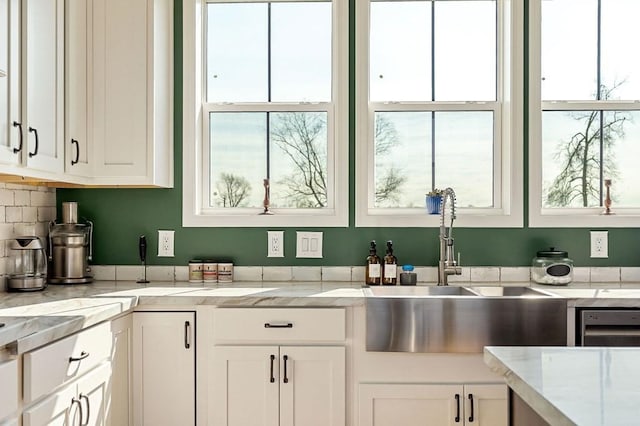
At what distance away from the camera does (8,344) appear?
5.51 ft

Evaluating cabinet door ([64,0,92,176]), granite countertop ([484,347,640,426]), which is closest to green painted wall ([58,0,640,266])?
cabinet door ([64,0,92,176])

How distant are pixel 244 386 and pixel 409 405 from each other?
0.69 meters

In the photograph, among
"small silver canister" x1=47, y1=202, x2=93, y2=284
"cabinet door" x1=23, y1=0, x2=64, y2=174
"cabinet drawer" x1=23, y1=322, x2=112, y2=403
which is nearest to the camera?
"cabinet drawer" x1=23, y1=322, x2=112, y2=403

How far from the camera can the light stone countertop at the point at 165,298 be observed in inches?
80.8

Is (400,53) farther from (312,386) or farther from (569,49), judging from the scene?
(312,386)

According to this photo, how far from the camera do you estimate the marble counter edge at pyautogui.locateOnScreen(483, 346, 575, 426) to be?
3.19ft

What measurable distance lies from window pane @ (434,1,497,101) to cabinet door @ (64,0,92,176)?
178 centimetres

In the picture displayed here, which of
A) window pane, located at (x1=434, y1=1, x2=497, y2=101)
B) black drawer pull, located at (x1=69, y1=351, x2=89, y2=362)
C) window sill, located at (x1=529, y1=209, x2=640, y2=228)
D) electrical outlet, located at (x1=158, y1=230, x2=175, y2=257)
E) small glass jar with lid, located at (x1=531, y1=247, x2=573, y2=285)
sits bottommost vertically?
black drawer pull, located at (x1=69, y1=351, x2=89, y2=362)

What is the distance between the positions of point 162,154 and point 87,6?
763 millimetres

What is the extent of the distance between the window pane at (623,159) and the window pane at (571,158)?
0.20 ft

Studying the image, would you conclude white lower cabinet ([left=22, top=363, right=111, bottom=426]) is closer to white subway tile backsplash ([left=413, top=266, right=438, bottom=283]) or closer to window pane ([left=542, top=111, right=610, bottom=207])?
white subway tile backsplash ([left=413, top=266, right=438, bottom=283])

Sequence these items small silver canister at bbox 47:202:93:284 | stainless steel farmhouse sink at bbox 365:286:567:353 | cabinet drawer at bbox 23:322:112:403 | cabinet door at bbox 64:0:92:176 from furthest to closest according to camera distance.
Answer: small silver canister at bbox 47:202:93:284 < cabinet door at bbox 64:0:92:176 < stainless steel farmhouse sink at bbox 365:286:567:353 < cabinet drawer at bbox 23:322:112:403

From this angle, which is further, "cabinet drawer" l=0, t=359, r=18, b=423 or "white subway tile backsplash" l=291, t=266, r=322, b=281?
"white subway tile backsplash" l=291, t=266, r=322, b=281

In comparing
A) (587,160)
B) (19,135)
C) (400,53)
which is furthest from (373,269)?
(19,135)
